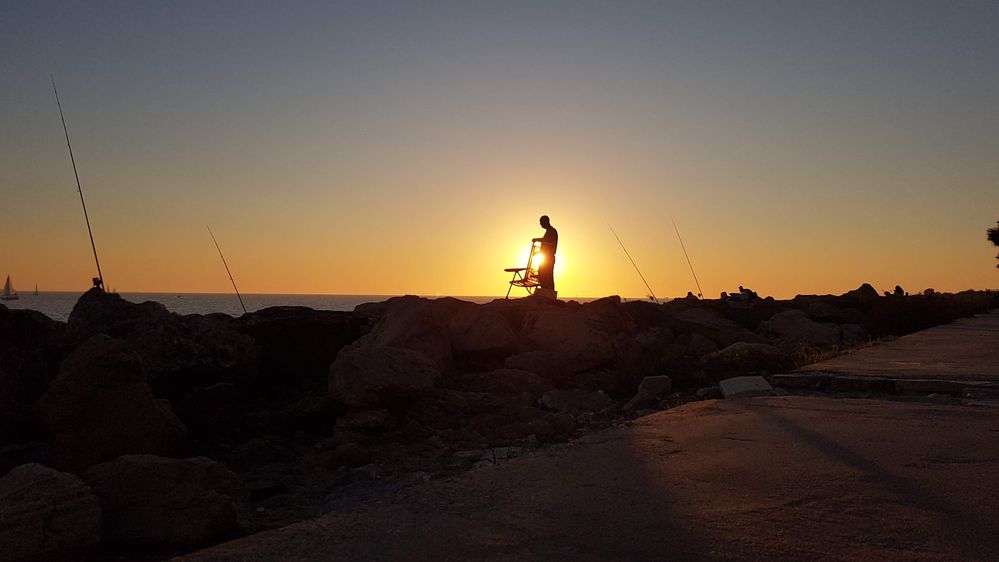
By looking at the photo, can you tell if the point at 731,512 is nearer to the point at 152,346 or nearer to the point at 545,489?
the point at 545,489

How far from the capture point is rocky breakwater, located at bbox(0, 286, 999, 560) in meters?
3.97

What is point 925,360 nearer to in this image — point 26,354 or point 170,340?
point 170,340

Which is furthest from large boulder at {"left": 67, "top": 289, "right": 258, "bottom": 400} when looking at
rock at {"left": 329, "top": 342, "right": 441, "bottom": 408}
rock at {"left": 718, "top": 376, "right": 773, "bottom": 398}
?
rock at {"left": 718, "top": 376, "right": 773, "bottom": 398}

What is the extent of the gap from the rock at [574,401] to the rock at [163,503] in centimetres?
439

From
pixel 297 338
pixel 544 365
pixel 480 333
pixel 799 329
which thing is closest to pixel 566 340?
pixel 544 365

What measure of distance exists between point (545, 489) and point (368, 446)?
308 centimetres

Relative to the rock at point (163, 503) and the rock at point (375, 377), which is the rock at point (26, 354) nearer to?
the rock at point (375, 377)

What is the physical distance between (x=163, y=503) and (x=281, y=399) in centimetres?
481

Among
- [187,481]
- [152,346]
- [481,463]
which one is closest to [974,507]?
[481,463]

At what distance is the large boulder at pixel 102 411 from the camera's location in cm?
566

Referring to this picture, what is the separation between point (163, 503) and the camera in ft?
13.2

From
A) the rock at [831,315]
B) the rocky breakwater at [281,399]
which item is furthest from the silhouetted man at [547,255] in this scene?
the rock at [831,315]

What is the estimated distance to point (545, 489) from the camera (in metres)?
3.77

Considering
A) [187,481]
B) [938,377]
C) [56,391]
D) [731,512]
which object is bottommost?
[938,377]
